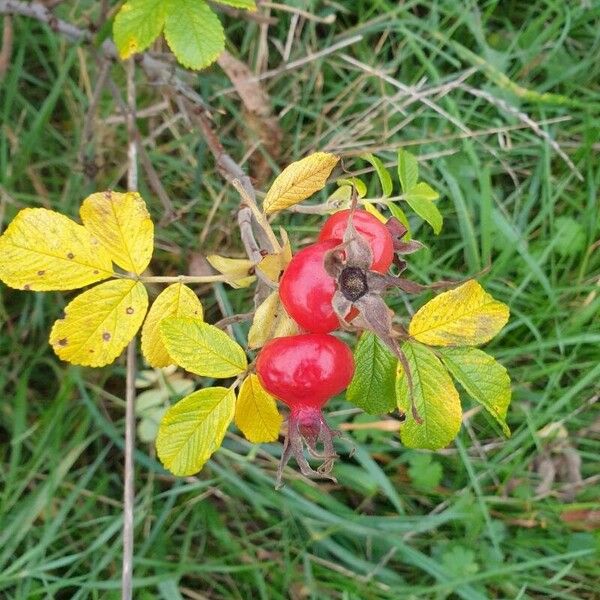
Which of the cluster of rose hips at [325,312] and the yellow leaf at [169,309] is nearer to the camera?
the cluster of rose hips at [325,312]

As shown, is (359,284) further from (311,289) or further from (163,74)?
(163,74)

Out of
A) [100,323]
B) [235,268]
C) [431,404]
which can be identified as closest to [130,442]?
[100,323]

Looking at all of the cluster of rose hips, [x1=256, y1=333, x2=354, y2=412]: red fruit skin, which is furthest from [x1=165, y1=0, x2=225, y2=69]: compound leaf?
[x1=256, y1=333, x2=354, y2=412]: red fruit skin

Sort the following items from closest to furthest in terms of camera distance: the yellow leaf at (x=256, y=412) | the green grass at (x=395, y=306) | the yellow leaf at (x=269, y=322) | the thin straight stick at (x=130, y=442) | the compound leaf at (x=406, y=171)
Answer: the yellow leaf at (x=269, y=322)
the yellow leaf at (x=256, y=412)
the compound leaf at (x=406, y=171)
the thin straight stick at (x=130, y=442)
the green grass at (x=395, y=306)

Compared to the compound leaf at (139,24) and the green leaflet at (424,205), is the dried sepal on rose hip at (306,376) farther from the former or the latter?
the compound leaf at (139,24)

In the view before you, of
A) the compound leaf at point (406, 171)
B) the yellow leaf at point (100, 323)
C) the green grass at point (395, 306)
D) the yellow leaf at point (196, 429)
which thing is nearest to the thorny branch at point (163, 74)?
the green grass at point (395, 306)

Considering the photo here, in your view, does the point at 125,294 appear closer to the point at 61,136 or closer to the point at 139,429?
the point at 139,429

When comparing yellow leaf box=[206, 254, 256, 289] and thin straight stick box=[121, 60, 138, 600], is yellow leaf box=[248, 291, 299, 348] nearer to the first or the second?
yellow leaf box=[206, 254, 256, 289]
